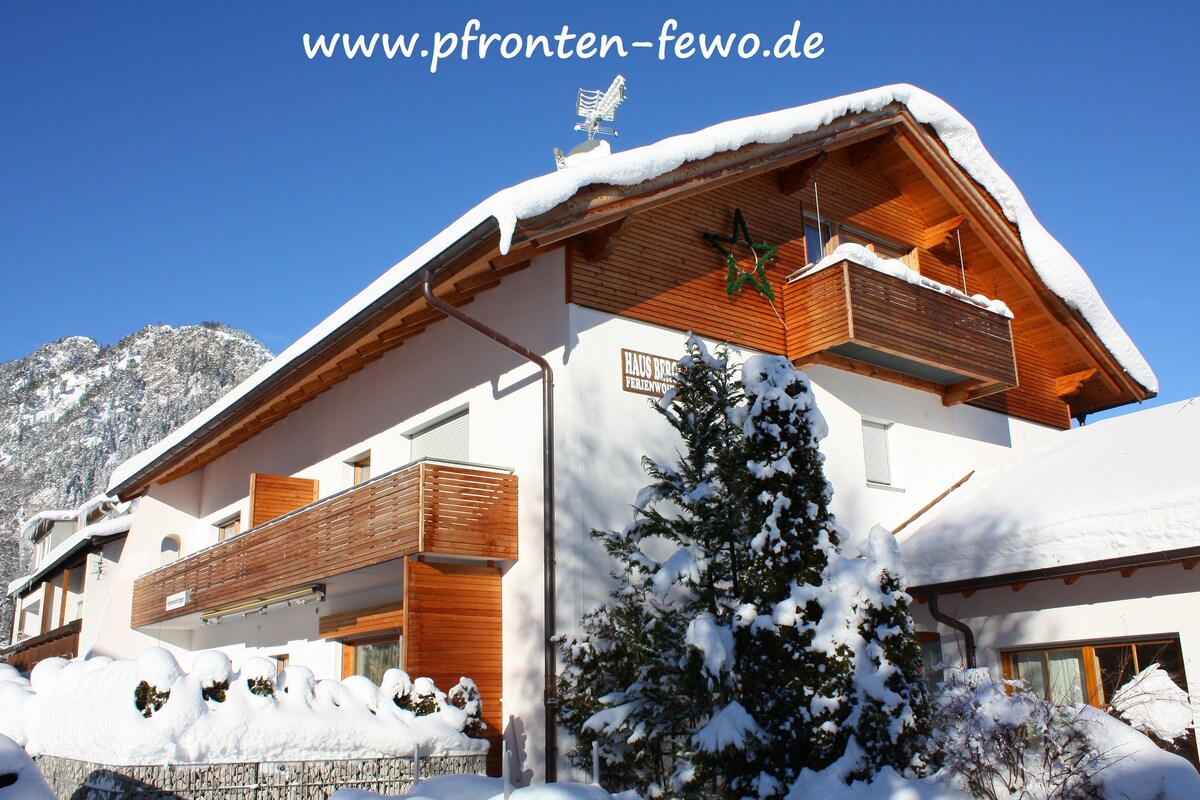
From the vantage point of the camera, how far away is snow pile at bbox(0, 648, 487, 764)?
8.56 meters

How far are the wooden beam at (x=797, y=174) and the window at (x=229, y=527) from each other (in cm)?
1166

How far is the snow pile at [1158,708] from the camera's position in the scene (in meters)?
10.7

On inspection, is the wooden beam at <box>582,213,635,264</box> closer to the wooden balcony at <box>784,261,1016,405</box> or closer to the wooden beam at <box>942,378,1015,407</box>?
the wooden balcony at <box>784,261,1016,405</box>

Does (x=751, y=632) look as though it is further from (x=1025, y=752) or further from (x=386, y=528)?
(x=386, y=528)

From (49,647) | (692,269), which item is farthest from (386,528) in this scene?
(49,647)

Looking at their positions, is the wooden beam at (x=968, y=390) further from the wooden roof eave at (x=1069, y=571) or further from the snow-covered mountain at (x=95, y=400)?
the snow-covered mountain at (x=95, y=400)

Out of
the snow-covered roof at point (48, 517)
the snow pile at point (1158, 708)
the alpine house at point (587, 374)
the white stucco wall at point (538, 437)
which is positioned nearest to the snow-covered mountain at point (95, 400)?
the snow-covered roof at point (48, 517)

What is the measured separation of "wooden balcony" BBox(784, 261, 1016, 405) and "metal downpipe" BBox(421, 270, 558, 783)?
3.84 metres

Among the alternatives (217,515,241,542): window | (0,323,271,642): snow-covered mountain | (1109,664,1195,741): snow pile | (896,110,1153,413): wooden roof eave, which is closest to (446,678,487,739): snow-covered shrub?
(1109,664,1195,741): snow pile

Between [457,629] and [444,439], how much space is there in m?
3.14

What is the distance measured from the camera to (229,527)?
21.5m

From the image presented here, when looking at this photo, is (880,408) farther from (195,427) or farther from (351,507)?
(195,427)

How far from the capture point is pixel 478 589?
40.5 feet

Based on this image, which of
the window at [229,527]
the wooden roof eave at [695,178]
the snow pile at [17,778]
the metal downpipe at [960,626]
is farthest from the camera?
the window at [229,527]
